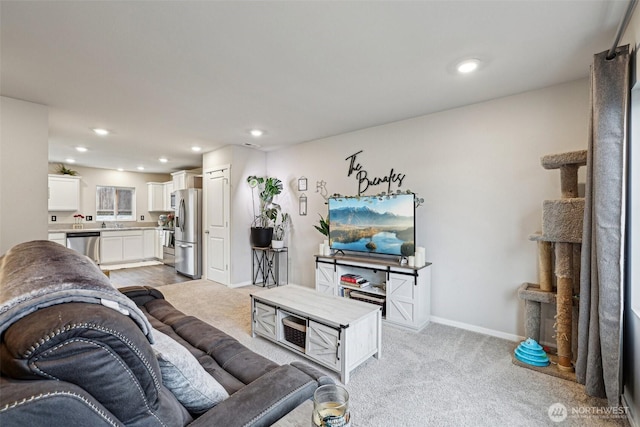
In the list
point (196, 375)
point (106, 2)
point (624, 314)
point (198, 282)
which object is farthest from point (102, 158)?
point (624, 314)

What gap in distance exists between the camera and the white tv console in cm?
308

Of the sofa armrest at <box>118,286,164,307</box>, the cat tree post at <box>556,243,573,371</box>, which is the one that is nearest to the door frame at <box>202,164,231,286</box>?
the sofa armrest at <box>118,286,164,307</box>

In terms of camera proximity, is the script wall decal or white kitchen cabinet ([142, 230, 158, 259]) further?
white kitchen cabinet ([142, 230, 158, 259])

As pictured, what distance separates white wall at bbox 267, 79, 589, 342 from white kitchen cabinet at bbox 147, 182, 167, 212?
6.35 m

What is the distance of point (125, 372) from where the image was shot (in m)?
0.73

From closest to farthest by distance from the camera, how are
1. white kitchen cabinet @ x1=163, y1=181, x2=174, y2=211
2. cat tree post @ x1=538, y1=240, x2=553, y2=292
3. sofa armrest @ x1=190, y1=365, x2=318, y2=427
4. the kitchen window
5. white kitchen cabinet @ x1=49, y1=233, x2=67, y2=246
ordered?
sofa armrest @ x1=190, y1=365, x2=318, y2=427 → cat tree post @ x1=538, y1=240, x2=553, y2=292 → white kitchen cabinet @ x1=49, y1=233, x2=67, y2=246 → the kitchen window → white kitchen cabinet @ x1=163, y1=181, x2=174, y2=211

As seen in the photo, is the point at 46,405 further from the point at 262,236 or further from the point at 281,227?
the point at 281,227

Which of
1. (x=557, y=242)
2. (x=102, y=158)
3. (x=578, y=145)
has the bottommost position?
(x=557, y=242)

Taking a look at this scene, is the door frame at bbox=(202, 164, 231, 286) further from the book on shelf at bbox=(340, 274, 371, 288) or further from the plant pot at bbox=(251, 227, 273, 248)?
the book on shelf at bbox=(340, 274, 371, 288)

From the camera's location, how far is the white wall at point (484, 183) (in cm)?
269

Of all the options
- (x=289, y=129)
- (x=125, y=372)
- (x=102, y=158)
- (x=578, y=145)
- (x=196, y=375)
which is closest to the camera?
(x=125, y=372)

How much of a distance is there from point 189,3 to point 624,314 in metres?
3.23

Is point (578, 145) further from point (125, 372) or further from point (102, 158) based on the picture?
point (102, 158)

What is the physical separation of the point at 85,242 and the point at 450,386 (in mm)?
7335
